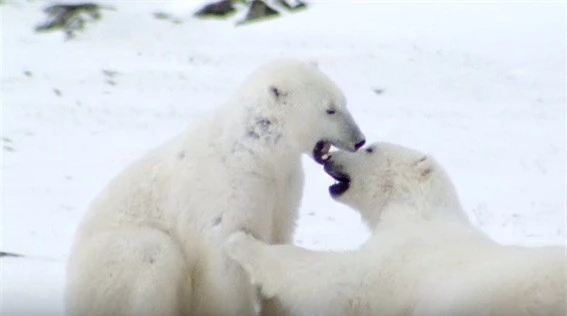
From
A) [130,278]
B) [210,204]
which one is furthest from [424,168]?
[130,278]

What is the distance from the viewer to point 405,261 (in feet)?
18.5

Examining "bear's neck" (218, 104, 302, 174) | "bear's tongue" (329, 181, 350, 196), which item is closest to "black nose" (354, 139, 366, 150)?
"bear's neck" (218, 104, 302, 174)

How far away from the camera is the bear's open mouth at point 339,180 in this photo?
6.25 meters

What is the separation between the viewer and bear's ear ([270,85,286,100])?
18.9 ft

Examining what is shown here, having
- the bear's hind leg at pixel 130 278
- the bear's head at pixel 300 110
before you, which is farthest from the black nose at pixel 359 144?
the bear's hind leg at pixel 130 278

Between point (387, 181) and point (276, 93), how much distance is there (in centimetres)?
90

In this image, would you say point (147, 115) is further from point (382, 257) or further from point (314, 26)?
point (382, 257)

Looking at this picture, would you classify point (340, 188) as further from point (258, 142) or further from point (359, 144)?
point (258, 142)

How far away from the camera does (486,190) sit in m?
12.8

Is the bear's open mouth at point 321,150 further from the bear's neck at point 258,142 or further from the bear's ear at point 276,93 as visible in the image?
the bear's ear at point 276,93

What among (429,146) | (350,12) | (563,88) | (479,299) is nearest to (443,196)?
(479,299)

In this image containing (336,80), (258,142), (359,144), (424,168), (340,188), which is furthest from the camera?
(336,80)

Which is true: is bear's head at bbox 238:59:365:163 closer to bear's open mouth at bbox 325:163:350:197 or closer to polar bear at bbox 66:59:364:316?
polar bear at bbox 66:59:364:316

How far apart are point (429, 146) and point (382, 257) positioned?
1000cm
